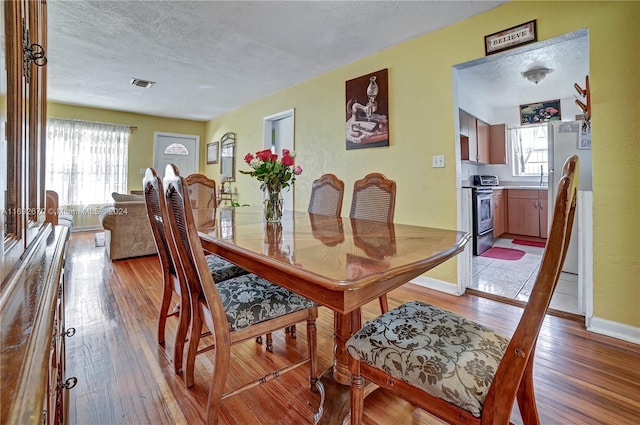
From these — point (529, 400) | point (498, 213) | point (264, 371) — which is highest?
point (498, 213)

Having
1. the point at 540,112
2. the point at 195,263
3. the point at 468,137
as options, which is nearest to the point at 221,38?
the point at 195,263

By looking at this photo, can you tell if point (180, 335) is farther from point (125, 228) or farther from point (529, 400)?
point (125, 228)

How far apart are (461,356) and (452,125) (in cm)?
229

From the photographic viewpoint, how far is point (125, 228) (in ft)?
11.8

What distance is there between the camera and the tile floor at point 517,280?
96.0 inches

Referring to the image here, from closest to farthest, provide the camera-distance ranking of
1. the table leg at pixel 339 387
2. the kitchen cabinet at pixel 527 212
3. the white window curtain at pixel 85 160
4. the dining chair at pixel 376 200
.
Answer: the table leg at pixel 339 387
the dining chair at pixel 376 200
the kitchen cabinet at pixel 527 212
the white window curtain at pixel 85 160

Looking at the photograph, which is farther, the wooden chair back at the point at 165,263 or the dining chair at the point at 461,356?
the wooden chair back at the point at 165,263

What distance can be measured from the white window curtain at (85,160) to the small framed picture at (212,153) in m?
1.56

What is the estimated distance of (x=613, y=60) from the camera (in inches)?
73.4

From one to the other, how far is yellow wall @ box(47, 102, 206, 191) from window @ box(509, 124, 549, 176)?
6732mm

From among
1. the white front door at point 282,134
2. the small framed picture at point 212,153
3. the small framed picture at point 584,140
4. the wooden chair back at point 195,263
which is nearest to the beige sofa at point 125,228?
the white front door at point 282,134

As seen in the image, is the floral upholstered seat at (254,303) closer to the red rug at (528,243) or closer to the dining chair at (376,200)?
the dining chair at (376,200)

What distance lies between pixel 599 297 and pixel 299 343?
2.01 metres

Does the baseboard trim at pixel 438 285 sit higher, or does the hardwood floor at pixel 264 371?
the baseboard trim at pixel 438 285
